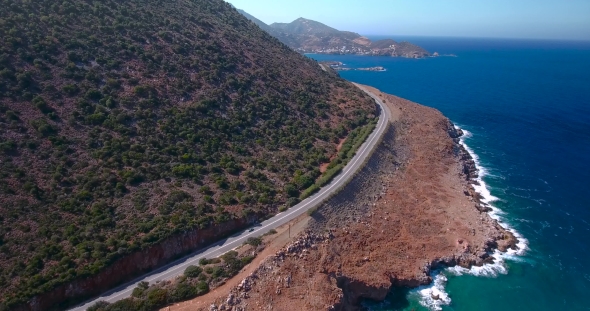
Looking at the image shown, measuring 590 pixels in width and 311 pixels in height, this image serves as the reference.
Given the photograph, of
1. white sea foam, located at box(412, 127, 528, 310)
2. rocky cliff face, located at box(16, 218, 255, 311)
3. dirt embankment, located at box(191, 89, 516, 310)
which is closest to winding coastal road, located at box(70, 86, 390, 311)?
rocky cliff face, located at box(16, 218, 255, 311)

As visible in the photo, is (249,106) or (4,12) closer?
(4,12)

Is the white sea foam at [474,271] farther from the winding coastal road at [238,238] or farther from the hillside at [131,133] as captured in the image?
the hillside at [131,133]

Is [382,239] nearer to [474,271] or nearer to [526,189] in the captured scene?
[474,271]

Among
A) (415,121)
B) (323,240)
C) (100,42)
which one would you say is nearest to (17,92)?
(100,42)

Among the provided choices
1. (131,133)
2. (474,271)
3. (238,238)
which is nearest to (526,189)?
(474,271)

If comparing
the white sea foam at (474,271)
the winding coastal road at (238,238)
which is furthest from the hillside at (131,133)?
the white sea foam at (474,271)

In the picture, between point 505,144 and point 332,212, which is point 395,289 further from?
point 505,144
